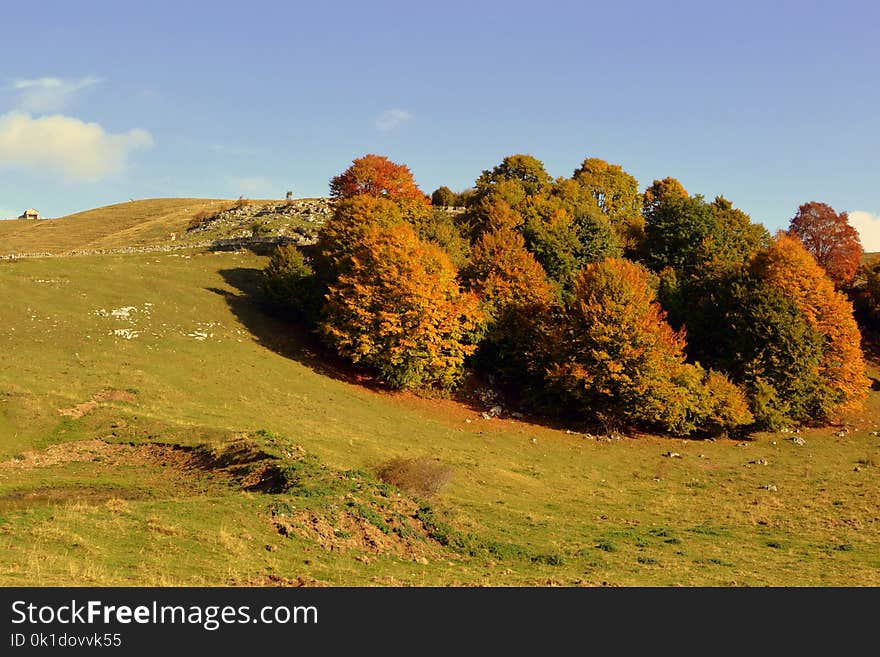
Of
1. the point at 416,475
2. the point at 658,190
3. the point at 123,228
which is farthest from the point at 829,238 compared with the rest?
the point at 123,228

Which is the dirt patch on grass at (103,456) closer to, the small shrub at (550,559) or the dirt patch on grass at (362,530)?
the dirt patch on grass at (362,530)

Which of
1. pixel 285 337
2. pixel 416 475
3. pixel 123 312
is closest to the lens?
pixel 416 475

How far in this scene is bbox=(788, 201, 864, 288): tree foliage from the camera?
108625mm

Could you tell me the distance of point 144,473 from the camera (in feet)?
117

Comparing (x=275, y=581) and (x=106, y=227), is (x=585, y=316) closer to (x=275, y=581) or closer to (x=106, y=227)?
(x=275, y=581)

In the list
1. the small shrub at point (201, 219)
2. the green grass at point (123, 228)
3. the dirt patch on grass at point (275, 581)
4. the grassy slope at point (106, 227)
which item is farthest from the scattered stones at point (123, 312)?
the small shrub at point (201, 219)

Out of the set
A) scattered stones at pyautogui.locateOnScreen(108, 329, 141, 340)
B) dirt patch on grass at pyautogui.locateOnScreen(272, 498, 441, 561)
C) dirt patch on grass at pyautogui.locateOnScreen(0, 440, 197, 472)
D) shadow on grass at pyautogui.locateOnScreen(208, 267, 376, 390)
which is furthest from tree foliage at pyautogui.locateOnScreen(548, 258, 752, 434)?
dirt patch on grass at pyautogui.locateOnScreen(272, 498, 441, 561)

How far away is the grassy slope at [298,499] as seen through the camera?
22969mm

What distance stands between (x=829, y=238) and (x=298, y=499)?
111 meters

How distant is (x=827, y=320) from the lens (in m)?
73.6

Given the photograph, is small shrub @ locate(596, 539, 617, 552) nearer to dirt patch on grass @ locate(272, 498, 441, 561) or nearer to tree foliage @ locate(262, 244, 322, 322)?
dirt patch on grass @ locate(272, 498, 441, 561)

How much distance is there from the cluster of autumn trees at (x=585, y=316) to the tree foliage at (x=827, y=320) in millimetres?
154
